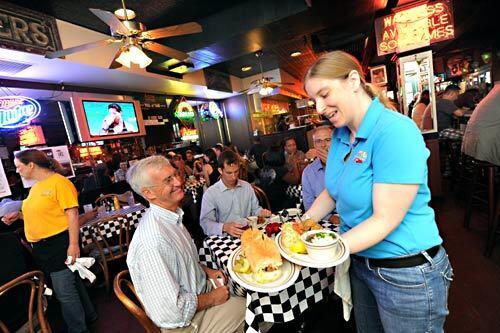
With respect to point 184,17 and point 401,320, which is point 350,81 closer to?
point 401,320

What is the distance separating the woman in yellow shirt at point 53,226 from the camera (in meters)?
2.52

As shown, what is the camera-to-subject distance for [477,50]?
33.1 ft

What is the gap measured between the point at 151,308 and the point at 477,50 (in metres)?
14.0

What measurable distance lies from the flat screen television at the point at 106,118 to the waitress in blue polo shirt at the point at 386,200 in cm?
623

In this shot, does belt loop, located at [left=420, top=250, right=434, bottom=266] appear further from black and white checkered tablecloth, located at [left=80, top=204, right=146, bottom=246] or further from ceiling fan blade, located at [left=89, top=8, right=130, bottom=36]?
black and white checkered tablecloth, located at [left=80, top=204, right=146, bottom=246]

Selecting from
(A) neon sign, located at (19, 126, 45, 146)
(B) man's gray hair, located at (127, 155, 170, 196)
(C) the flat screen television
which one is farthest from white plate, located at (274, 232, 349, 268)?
(A) neon sign, located at (19, 126, 45, 146)

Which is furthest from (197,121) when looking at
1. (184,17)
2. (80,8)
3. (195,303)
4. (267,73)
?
(195,303)

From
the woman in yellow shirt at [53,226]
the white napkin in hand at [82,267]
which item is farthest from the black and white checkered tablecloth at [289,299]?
the woman in yellow shirt at [53,226]

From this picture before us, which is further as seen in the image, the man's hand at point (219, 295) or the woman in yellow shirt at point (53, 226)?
the woman in yellow shirt at point (53, 226)

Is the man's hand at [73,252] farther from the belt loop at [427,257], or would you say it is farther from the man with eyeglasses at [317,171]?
the belt loop at [427,257]

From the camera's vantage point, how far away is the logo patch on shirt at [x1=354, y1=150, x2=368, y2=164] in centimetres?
101

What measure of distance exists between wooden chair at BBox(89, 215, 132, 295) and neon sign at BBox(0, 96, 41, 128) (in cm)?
317

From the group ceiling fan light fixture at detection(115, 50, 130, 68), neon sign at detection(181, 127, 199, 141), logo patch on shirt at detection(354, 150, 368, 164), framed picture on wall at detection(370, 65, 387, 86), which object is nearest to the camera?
logo patch on shirt at detection(354, 150, 368, 164)

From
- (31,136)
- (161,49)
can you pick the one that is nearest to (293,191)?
(161,49)
